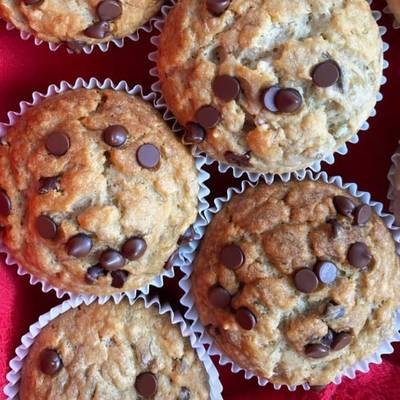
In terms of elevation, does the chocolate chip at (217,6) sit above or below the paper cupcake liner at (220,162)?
above

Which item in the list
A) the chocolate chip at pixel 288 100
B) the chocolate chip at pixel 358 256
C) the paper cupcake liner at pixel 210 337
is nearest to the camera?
the chocolate chip at pixel 288 100

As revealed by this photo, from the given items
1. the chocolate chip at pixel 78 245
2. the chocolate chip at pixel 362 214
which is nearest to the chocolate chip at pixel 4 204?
the chocolate chip at pixel 78 245

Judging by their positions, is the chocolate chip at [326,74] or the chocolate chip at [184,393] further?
the chocolate chip at [184,393]

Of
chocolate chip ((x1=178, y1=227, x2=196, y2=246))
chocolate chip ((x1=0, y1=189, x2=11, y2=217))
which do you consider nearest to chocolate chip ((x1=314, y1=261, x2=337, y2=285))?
chocolate chip ((x1=178, y1=227, x2=196, y2=246))

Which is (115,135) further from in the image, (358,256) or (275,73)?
(358,256)

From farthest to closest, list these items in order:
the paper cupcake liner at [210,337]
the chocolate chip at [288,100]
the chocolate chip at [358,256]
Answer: the paper cupcake liner at [210,337] → the chocolate chip at [358,256] → the chocolate chip at [288,100]

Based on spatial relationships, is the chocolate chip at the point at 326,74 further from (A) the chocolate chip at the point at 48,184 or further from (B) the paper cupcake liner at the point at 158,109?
(A) the chocolate chip at the point at 48,184

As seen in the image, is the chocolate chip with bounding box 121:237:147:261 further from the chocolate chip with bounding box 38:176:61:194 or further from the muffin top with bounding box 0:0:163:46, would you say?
the muffin top with bounding box 0:0:163:46
